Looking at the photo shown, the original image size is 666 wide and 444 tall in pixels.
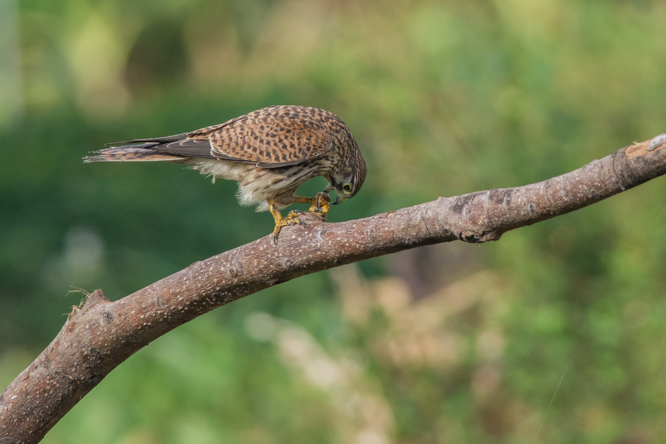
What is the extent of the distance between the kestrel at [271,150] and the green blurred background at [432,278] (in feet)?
3.47

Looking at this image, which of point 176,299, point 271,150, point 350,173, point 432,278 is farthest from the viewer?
point 432,278

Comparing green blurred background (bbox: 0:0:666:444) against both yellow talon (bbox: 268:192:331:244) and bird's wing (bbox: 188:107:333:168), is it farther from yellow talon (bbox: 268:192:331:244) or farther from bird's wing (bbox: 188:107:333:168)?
bird's wing (bbox: 188:107:333:168)

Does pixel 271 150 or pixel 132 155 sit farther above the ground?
pixel 132 155

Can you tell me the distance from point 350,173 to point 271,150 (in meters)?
0.43

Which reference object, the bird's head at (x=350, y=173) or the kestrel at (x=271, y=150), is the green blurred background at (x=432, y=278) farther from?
the kestrel at (x=271, y=150)

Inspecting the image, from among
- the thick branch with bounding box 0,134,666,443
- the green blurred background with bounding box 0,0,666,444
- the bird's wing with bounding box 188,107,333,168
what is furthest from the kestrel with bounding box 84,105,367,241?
the thick branch with bounding box 0,134,666,443

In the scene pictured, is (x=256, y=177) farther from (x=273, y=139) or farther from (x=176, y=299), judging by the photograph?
(x=176, y=299)

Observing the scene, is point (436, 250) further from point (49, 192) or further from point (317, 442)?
point (49, 192)

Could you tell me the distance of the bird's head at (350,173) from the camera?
3.58m

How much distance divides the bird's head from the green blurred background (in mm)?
863

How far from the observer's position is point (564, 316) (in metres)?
3.99

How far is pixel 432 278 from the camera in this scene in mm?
5887

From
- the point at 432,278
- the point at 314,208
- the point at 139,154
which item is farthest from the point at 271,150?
the point at 432,278

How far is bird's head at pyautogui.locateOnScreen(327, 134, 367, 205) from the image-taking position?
3.58 metres
